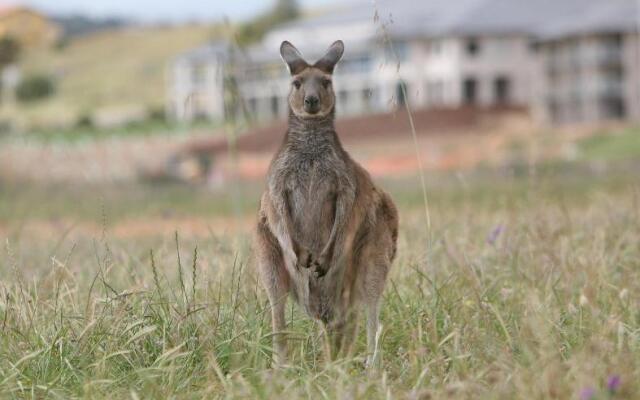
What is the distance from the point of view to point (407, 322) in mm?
5645

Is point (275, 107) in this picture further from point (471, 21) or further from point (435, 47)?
point (471, 21)

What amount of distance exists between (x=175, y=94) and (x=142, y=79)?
757 inches

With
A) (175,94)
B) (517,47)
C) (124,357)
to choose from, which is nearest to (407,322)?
(124,357)

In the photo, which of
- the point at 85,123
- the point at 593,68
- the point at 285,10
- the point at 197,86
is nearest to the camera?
the point at 593,68

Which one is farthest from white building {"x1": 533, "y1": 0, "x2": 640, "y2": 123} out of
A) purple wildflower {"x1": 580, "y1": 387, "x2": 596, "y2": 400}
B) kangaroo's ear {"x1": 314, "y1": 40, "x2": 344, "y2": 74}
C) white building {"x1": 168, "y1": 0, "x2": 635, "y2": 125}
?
purple wildflower {"x1": 580, "y1": 387, "x2": 596, "y2": 400}

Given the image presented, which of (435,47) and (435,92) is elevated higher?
(435,47)

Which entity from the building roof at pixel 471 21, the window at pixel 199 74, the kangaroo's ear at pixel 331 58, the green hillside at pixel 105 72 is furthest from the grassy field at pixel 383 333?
the window at pixel 199 74

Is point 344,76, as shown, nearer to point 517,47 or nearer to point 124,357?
point 517,47

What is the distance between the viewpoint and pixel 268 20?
93.6 meters

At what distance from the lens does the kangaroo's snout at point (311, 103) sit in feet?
17.9

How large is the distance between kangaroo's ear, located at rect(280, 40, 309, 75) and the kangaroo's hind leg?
2.47 feet

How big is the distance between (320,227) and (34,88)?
284ft

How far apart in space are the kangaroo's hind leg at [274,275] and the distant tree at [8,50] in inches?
2956

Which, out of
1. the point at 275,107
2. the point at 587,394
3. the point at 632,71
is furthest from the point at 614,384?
the point at 275,107
